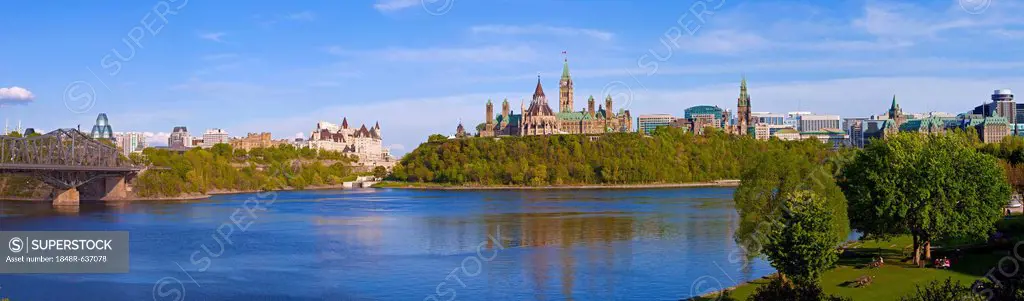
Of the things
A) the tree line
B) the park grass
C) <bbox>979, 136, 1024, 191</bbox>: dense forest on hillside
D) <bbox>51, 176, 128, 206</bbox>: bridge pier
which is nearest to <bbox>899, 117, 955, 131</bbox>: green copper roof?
<bbox>979, 136, 1024, 191</bbox>: dense forest on hillside

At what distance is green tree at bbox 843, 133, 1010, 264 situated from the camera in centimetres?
2459

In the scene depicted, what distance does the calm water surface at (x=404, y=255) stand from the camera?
26422 millimetres

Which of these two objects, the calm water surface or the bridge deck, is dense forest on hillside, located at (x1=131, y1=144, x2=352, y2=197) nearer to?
the bridge deck

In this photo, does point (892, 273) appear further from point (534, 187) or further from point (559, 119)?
point (559, 119)

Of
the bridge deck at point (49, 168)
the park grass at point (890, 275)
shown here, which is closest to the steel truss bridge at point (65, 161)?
the bridge deck at point (49, 168)

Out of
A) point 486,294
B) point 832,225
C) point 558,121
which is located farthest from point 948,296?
point 558,121

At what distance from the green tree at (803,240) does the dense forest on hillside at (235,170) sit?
67837 millimetres

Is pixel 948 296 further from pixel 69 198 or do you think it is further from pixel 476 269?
pixel 69 198

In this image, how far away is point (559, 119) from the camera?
165375 mm

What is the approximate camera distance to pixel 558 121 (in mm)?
164000

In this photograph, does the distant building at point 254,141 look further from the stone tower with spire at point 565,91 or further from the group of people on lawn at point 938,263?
the group of people on lawn at point 938,263

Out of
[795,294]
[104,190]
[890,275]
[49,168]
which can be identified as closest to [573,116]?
[104,190]

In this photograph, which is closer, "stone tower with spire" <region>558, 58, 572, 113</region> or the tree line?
the tree line

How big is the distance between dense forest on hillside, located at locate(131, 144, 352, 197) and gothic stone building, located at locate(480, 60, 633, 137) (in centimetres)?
3226
